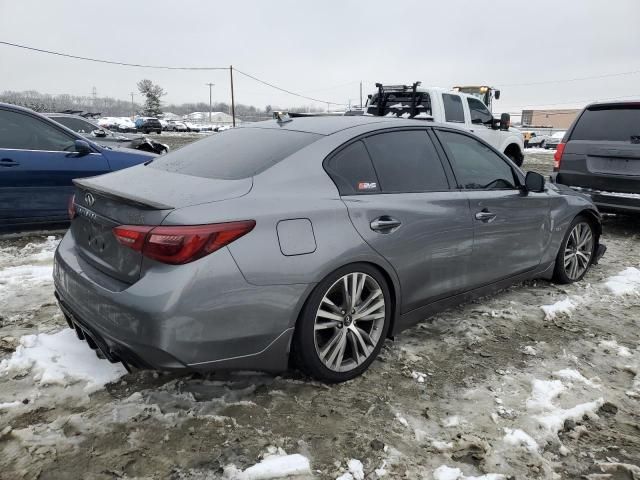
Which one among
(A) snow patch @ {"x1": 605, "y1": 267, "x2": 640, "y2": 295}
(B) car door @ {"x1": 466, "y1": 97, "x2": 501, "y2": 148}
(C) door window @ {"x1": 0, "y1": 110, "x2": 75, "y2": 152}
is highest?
(B) car door @ {"x1": 466, "y1": 97, "x2": 501, "y2": 148}

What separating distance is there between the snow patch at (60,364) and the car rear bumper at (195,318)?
0.41 meters

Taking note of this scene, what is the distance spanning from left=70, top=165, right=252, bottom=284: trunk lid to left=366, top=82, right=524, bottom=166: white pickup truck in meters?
7.52

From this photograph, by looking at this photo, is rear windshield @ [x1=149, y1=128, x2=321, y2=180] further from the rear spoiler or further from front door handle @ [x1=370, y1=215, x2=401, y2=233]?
front door handle @ [x1=370, y1=215, x2=401, y2=233]

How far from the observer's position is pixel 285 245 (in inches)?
96.0

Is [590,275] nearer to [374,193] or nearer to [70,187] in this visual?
[374,193]

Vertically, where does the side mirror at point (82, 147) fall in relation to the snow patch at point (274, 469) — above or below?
above

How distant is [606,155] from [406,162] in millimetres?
4298

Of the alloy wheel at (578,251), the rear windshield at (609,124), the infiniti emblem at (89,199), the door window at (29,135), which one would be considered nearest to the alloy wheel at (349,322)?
the infiniti emblem at (89,199)

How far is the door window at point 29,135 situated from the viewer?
17.5 ft

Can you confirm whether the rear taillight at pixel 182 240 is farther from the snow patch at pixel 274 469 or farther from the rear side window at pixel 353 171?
the snow patch at pixel 274 469

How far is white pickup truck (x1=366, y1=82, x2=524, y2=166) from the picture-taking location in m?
9.73

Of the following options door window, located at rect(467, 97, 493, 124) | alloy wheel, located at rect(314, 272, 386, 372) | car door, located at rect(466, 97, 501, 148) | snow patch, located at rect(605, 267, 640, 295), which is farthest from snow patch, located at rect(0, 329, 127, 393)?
door window, located at rect(467, 97, 493, 124)

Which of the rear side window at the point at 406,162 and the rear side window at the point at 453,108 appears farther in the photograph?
the rear side window at the point at 453,108

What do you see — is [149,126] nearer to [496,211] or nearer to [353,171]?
[496,211]
